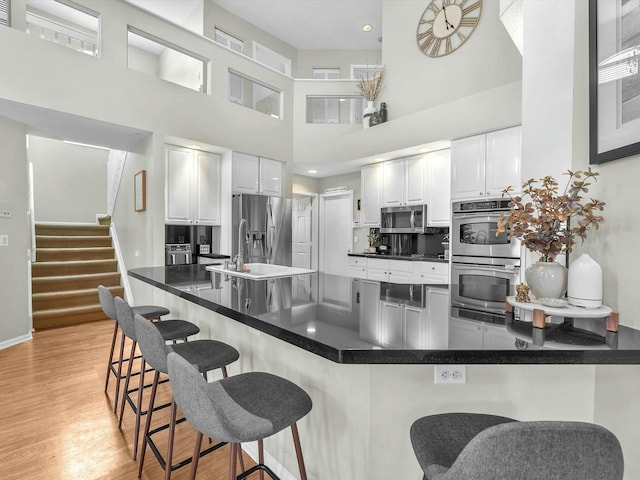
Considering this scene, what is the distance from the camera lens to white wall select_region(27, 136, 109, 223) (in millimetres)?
7027

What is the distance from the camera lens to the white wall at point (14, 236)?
3.78 meters

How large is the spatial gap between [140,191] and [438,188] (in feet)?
13.2

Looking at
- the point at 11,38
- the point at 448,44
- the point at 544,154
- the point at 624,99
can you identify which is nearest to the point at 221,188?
the point at 11,38

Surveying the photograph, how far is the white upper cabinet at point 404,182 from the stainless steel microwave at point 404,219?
0.08m

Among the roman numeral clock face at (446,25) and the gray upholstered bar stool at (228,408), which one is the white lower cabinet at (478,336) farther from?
the roman numeral clock face at (446,25)

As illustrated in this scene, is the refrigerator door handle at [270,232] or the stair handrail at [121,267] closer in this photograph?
the stair handrail at [121,267]

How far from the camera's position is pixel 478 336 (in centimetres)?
104

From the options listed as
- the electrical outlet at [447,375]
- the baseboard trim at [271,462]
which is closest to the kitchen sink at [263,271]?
the baseboard trim at [271,462]

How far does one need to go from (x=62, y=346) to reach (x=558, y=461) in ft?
15.4

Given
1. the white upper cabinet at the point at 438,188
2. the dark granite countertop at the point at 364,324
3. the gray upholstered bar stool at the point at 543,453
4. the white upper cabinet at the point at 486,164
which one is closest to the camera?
the gray upholstered bar stool at the point at 543,453

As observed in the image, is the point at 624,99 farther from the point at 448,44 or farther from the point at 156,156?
the point at 156,156

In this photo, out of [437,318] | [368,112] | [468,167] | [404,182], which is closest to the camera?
[437,318]

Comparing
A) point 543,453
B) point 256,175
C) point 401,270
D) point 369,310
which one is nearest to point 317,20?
point 256,175

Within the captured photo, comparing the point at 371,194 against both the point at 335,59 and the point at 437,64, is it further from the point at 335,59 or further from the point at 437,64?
the point at 335,59
